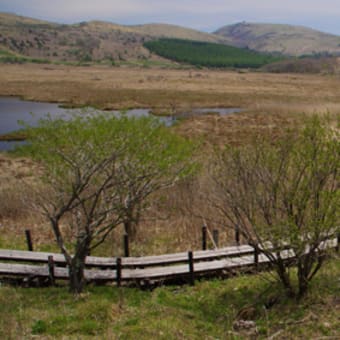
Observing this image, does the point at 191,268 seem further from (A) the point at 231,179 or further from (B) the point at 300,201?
(B) the point at 300,201

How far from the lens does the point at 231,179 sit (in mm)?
13789

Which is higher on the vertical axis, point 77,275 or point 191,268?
point 77,275

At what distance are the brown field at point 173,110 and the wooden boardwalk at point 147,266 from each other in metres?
2.82

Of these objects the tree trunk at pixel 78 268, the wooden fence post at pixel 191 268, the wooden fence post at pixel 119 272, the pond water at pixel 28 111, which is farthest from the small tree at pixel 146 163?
the pond water at pixel 28 111

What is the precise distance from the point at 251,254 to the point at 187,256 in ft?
8.45

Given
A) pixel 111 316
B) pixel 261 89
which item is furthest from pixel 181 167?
pixel 261 89

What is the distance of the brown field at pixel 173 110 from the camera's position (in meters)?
19.9

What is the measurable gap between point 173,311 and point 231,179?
4752mm

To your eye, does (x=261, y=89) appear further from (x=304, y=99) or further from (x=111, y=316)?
(x=111, y=316)

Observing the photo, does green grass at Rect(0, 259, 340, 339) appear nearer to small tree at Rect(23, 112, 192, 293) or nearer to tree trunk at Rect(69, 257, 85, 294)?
tree trunk at Rect(69, 257, 85, 294)

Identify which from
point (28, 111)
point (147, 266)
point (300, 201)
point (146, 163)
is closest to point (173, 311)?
point (147, 266)

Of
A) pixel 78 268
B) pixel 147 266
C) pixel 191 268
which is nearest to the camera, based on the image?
pixel 78 268

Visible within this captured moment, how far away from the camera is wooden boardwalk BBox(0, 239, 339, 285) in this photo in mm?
14242

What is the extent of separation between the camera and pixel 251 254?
1579cm
